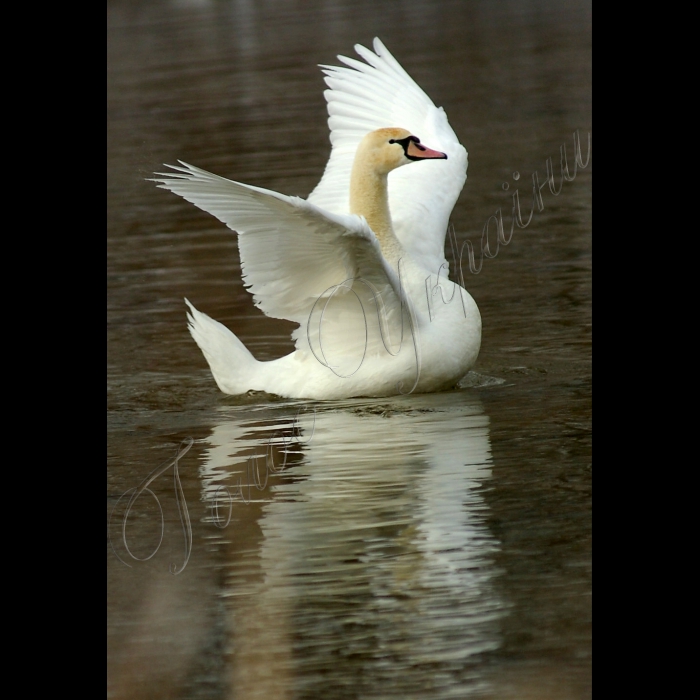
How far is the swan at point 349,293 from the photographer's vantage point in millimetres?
6121

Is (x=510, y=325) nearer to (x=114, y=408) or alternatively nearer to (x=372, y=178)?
(x=372, y=178)

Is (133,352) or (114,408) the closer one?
(114,408)

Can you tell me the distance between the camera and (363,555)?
5.05 metres

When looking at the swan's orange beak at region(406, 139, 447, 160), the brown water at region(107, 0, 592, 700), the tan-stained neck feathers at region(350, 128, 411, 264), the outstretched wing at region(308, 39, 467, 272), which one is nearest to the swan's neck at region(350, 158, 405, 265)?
the tan-stained neck feathers at region(350, 128, 411, 264)

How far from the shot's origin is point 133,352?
787 centimetres

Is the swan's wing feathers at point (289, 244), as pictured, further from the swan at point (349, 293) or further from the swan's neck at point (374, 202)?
the swan's neck at point (374, 202)

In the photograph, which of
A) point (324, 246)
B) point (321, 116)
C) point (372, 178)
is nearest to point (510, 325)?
point (372, 178)

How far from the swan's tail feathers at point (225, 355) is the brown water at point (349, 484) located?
110 millimetres

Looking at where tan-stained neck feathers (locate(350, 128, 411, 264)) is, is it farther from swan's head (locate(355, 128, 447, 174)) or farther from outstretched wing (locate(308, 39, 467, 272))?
outstretched wing (locate(308, 39, 467, 272))

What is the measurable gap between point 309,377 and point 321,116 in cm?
653

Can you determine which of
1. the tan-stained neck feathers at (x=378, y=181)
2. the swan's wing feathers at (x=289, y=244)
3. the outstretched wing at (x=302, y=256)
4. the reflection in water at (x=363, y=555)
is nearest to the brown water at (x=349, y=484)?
the reflection in water at (x=363, y=555)

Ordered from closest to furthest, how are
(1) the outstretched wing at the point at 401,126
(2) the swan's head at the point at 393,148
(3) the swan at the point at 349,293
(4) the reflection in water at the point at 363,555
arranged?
(4) the reflection in water at the point at 363,555 → (3) the swan at the point at 349,293 → (2) the swan's head at the point at 393,148 → (1) the outstretched wing at the point at 401,126

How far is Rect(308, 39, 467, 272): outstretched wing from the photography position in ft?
25.5

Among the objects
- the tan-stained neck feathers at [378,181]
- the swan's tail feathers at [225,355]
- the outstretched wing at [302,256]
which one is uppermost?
the tan-stained neck feathers at [378,181]
